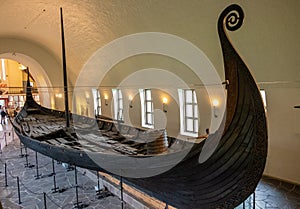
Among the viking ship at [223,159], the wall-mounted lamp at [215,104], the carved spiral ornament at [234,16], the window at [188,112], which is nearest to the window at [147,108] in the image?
the window at [188,112]

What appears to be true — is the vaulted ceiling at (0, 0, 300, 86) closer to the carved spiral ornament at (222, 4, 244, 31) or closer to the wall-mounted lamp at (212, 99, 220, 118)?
the wall-mounted lamp at (212, 99, 220, 118)

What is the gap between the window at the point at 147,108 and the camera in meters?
10.6

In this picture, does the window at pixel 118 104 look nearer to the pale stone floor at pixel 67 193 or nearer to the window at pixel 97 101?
the window at pixel 97 101

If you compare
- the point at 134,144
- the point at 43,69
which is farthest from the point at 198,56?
the point at 43,69

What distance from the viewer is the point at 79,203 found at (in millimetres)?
5613

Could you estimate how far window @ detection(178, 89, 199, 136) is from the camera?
8.78 m

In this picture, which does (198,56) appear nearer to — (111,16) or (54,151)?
(111,16)

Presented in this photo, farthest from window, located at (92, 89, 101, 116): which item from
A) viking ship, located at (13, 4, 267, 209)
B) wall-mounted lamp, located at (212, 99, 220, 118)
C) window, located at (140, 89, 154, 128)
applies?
viking ship, located at (13, 4, 267, 209)

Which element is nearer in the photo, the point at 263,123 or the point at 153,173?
the point at 263,123

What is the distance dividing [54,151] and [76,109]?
37.9 feet

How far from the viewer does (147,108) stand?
10.9m

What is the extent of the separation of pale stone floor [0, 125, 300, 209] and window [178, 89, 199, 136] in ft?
10.3

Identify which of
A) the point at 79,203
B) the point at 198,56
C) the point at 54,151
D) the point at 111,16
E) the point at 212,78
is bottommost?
the point at 79,203

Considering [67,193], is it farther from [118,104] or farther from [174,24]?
[118,104]
